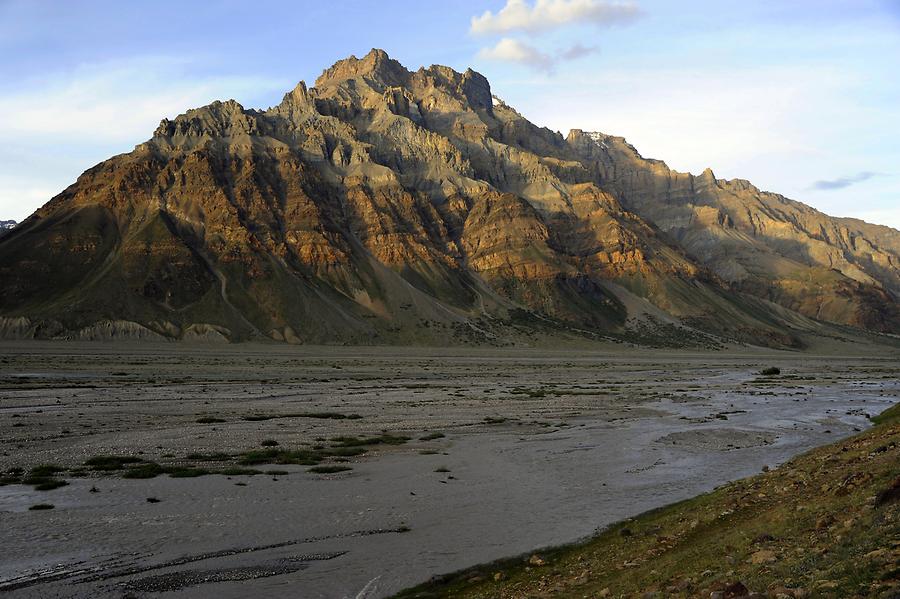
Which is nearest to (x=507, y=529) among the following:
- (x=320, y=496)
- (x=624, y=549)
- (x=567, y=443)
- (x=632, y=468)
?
(x=624, y=549)

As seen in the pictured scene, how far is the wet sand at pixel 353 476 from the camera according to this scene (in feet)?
66.8

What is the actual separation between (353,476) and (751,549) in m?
21.3

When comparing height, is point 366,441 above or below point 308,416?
above

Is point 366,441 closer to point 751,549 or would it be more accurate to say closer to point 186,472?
point 186,472

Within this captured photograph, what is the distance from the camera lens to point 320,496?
2894 centimetres

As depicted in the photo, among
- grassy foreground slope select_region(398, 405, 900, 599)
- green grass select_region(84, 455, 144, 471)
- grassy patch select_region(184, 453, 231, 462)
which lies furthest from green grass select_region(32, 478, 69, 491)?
grassy foreground slope select_region(398, 405, 900, 599)

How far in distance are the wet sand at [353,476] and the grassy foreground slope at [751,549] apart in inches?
95.5

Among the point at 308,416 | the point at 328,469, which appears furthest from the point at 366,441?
the point at 308,416

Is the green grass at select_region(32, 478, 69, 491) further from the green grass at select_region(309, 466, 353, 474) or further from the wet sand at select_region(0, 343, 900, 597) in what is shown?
the green grass at select_region(309, 466, 353, 474)

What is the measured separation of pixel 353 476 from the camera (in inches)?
1303

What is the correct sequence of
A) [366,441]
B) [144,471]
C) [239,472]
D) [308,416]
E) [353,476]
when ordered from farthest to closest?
[308,416] → [366,441] → [353,476] → [239,472] → [144,471]

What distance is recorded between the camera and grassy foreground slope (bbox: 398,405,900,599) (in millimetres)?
11852

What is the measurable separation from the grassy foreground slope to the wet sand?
2426 millimetres

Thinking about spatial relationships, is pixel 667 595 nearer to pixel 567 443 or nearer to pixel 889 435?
pixel 889 435
